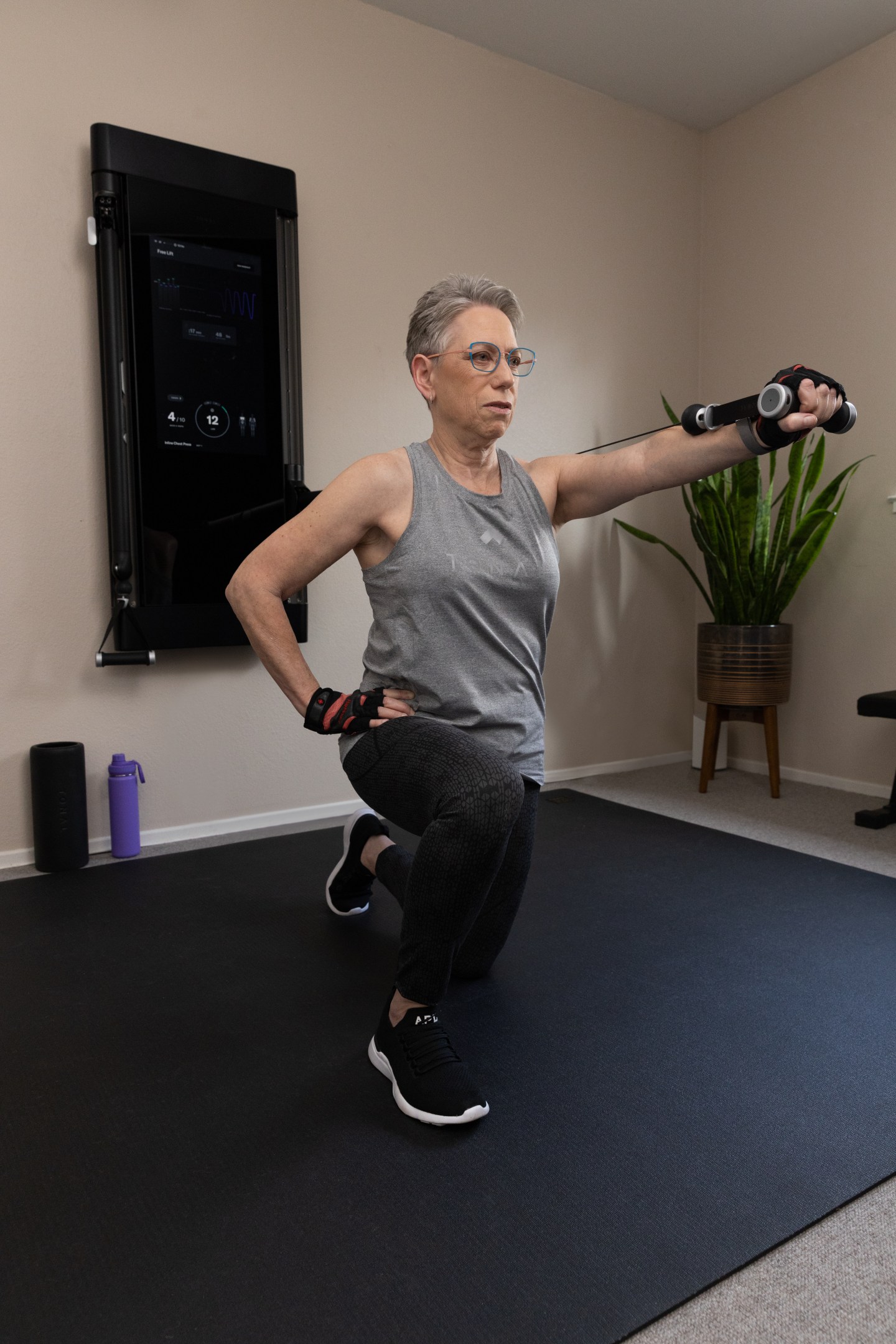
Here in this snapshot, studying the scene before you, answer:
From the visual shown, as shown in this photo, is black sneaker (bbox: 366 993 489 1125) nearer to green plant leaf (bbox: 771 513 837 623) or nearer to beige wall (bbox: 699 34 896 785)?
green plant leaf (bbox: 771 513 837 623)

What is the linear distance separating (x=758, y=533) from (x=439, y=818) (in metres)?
2.41

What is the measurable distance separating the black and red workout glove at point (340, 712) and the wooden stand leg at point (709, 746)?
2.22 m

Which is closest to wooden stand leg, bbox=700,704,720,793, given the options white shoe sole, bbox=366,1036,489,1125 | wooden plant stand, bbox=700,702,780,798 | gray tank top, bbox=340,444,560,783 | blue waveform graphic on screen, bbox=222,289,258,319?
wooden plant stand, bbox=700,702,780,798

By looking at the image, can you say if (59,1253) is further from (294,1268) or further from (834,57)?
(834,57)

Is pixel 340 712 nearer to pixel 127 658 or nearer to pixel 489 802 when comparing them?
pixel 489 802

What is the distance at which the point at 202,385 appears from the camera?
2.72 meters

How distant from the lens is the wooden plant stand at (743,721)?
3.42 meters

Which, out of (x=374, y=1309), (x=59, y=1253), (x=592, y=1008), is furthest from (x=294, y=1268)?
(x=592, y=1008)

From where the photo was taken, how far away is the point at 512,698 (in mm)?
1653

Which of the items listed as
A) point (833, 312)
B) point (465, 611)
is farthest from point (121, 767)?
point (833, 312)

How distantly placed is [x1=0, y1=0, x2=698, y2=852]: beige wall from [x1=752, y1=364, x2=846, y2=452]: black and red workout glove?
1870 mm

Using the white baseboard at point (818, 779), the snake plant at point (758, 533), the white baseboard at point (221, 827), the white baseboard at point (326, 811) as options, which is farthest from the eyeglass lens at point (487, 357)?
the white baseboard at point (818, 779)

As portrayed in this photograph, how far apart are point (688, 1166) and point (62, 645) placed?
2093 mm

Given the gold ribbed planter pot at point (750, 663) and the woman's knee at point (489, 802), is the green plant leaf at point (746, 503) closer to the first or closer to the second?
the gold ribbed planter pot at point (750, 663)
